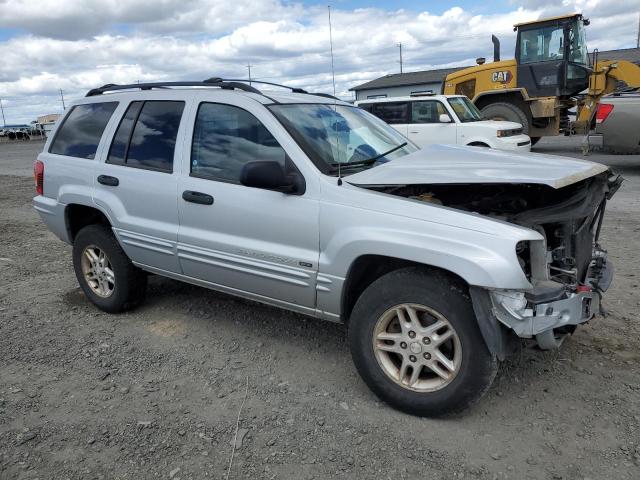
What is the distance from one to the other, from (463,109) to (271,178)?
9.71 metres

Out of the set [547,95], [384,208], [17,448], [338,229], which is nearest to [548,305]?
[384,208]

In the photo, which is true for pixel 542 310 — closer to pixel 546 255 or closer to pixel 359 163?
pixel 546 255

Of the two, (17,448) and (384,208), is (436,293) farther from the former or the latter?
(17,448)

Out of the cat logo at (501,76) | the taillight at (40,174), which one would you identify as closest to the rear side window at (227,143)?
the taillight at (40,174)

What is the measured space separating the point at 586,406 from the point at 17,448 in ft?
10.4

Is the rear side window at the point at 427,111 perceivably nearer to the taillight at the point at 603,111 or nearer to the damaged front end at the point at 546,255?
the taillight at the point at 603,111

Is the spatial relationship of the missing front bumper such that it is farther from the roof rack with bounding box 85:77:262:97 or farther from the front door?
the roof rack with bounding box 85:77:262:97

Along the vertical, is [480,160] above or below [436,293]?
above

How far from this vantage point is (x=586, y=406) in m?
3.11

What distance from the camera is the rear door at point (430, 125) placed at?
1151 cm

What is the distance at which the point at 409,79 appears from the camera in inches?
1698

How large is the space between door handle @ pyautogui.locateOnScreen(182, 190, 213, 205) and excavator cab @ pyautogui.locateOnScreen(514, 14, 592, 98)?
12.5m

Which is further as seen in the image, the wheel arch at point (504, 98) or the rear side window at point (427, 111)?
the wheel arch at point (504, 98)

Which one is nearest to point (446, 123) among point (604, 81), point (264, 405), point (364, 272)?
point (604, 81)
